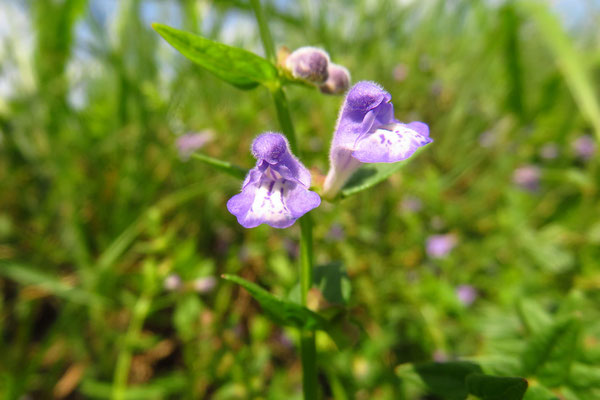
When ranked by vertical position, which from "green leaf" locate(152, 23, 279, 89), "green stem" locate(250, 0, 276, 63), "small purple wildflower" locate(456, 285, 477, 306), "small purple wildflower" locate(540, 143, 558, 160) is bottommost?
"small purple wildflower" locate(456, 285, 477, 306)

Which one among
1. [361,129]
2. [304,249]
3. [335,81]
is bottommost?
[304,249]

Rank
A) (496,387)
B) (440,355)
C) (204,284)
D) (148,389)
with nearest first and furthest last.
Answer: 1. (496,387)
2. (148,389)
3. (440,355)
4. (204,284)

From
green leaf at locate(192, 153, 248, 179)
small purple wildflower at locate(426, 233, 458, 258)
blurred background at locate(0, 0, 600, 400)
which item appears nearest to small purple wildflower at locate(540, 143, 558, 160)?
blurred background at locate(0, 0, 600, 400)

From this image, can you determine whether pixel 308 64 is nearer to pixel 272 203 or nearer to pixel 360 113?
pixel 360 113

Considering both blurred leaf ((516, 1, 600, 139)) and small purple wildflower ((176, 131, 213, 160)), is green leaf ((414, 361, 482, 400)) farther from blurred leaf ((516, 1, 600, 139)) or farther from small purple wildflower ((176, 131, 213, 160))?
small purple wildflower ((176, 131, 213, 160))

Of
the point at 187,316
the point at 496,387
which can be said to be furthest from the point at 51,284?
the point at 496,387

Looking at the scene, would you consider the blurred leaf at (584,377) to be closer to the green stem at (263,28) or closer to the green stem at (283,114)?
the green stem at (283,114)
